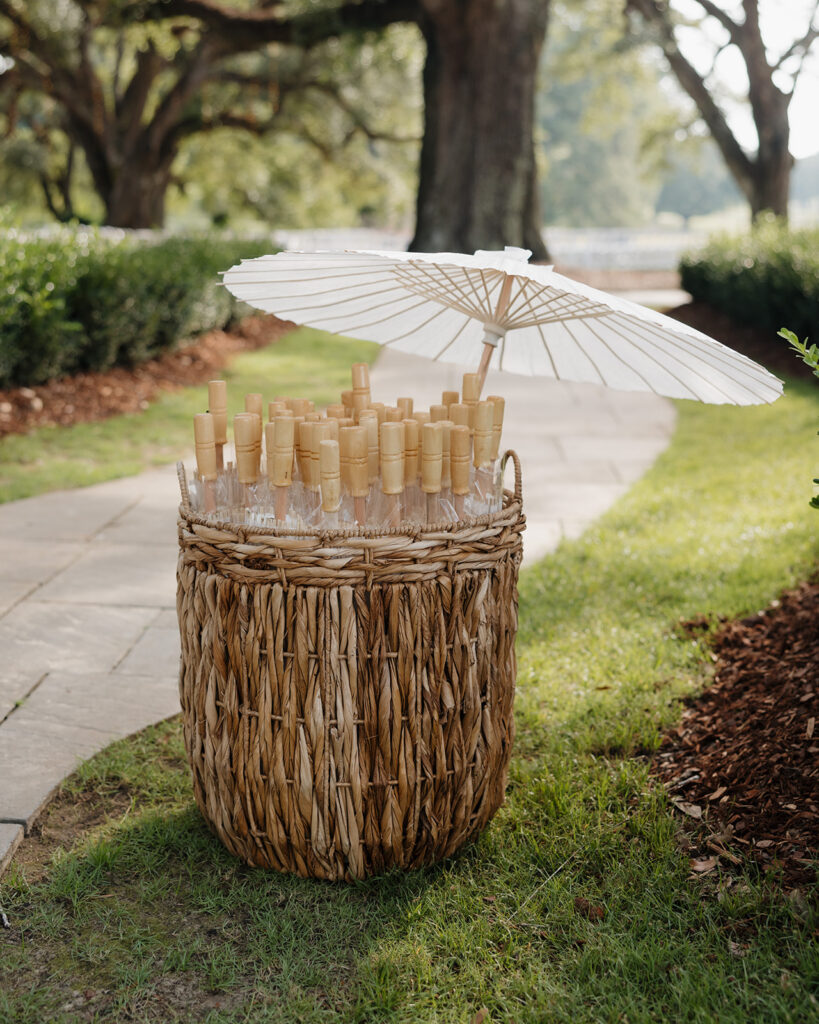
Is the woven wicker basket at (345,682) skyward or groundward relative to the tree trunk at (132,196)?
groundward

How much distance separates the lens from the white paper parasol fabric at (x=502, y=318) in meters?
2.33

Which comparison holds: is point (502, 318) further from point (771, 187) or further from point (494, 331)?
point (771, 187)

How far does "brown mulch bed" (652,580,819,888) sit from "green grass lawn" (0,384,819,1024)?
0.23 feet

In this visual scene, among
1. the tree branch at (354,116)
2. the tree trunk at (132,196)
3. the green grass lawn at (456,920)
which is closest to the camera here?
the green grass lawn at (456,920)

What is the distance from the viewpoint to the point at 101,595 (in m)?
4.47

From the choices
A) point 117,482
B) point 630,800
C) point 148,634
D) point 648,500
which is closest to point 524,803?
point 630,800

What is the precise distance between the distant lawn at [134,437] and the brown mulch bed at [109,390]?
16cm

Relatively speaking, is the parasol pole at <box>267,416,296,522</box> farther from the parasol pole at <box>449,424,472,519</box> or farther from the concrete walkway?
the concrete walkway

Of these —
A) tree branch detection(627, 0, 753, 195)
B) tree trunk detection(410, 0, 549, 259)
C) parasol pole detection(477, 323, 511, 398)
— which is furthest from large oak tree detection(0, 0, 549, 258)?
parasol pole detection(477, 323, 511, 398)

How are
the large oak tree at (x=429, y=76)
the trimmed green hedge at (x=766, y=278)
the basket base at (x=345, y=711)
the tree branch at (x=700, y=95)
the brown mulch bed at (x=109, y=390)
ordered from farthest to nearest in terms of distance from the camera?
the tree branch at (x=700, y=95), the large oak tree at (x=429, y=76), the trimmed green hedge at (x=766, y=278), the brown mulch bed at (x=109, y=390), the basket base at (x=345, y=711)

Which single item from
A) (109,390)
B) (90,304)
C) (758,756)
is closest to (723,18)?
(90,304)

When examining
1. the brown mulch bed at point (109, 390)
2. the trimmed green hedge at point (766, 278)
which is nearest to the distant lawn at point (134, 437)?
the brown mulch bed at point (109, 390)

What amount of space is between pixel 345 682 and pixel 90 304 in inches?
294

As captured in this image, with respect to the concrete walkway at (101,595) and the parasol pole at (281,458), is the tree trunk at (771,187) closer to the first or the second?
the concrete walkway at (101,595)
